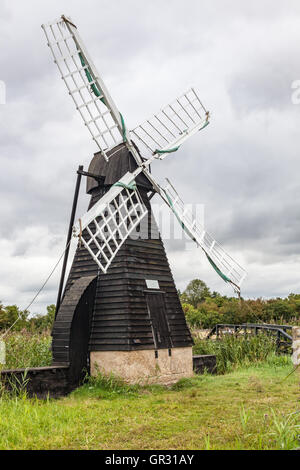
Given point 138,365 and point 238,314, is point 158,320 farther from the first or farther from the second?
point 238,314

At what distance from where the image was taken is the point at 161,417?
735 cm

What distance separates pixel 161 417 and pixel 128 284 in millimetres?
3805

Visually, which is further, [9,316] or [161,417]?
[9,316]

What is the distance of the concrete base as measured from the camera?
10.1 meters

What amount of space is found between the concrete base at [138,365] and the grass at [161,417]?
0.82 feet

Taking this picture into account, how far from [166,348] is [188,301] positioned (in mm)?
29362

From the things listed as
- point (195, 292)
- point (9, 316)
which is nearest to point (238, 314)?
point (9, 316)

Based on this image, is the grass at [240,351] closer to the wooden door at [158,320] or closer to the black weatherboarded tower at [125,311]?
the black weatherboarded tower at [125,311]

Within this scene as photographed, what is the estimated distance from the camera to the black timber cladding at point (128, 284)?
10383 millimetres

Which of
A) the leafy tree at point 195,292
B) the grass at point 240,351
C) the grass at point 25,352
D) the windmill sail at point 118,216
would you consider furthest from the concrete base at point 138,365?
the leafy tree at point 195,292

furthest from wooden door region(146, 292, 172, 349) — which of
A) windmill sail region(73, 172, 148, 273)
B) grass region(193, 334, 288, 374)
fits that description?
grass region(193, 334, 288, 374)

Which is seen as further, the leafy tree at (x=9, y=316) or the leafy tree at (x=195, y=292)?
the leafy tree at (x=195, y=292)
